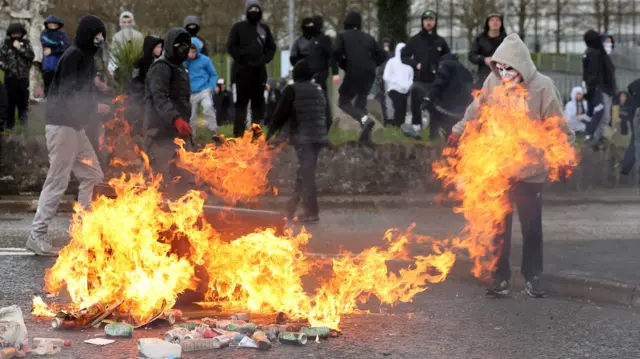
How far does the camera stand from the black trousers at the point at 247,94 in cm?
1452

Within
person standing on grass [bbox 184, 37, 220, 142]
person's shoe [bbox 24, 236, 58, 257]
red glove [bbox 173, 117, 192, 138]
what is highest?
person standing on grass [bbox 184, 37, 220, 142]

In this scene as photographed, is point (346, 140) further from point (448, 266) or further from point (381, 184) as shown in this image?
point (448, 266)

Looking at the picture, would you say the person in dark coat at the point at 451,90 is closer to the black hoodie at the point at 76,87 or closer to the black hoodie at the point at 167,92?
the black hoodie at the point at 167,92

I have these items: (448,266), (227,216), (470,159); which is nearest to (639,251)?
(448,266)

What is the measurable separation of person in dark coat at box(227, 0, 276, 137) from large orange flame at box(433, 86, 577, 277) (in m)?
6.89

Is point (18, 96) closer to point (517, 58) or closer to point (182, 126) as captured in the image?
point (182, 126)

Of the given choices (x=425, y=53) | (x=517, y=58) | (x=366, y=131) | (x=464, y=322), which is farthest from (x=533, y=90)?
(x=425, y=53)

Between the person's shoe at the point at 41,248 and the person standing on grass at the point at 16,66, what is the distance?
612 cm

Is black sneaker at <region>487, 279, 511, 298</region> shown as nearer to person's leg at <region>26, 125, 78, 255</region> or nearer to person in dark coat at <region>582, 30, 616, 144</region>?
person's leg at <region>26, 125, 78, 255</region>

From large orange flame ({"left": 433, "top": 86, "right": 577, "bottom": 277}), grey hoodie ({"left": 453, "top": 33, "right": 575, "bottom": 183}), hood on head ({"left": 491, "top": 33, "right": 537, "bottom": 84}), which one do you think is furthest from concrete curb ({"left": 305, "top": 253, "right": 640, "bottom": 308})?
hood on head ({"left": 491, "top": 33, "right": 537, "bottom": 84})

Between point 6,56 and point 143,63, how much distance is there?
9.87 feet

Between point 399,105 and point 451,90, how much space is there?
2832 millimetres

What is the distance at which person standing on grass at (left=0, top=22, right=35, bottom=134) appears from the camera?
1530cm

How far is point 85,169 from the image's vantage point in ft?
31.8
